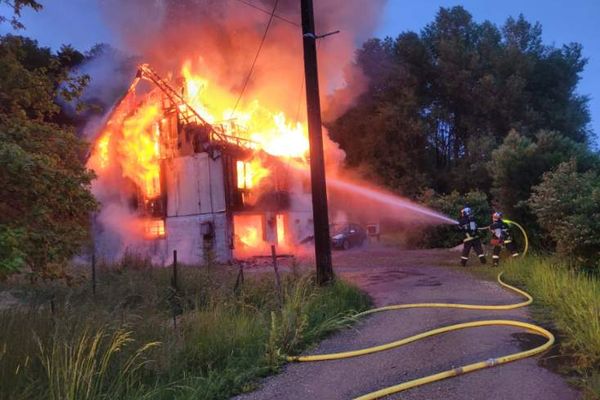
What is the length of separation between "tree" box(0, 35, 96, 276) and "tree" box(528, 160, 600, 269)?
8.01 metres

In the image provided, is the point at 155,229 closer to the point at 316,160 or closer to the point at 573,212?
the point at 316,160

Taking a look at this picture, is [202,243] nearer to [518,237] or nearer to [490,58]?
[518,237]

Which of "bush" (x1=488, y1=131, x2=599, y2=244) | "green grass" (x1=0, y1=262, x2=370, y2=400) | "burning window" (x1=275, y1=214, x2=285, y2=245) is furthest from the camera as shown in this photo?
"burning window" (x1=275, y1=214, x2=285, y2=245)

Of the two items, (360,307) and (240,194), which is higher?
(240,194)

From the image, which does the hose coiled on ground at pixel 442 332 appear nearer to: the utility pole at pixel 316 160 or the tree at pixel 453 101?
the utility pole at pixel 316 160

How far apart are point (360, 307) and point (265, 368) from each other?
3.16 metres

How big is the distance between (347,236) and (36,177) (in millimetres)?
21014

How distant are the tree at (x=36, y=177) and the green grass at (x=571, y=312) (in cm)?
479

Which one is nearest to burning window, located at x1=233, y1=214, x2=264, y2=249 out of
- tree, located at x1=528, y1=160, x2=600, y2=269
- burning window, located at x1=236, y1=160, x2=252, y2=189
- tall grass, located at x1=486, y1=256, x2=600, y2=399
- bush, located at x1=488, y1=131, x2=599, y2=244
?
burning window, located at x1=236, y1=160, x2=252, y2=189

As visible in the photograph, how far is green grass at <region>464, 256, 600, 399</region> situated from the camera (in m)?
4.99

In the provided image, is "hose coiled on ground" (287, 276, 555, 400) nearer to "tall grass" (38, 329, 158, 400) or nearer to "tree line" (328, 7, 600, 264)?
"tall grass" (38, 329, 158, 400)

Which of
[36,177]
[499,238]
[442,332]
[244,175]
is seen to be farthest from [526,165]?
[36,177]

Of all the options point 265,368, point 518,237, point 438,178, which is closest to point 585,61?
point 438,178

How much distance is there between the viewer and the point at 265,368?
5.50 m
